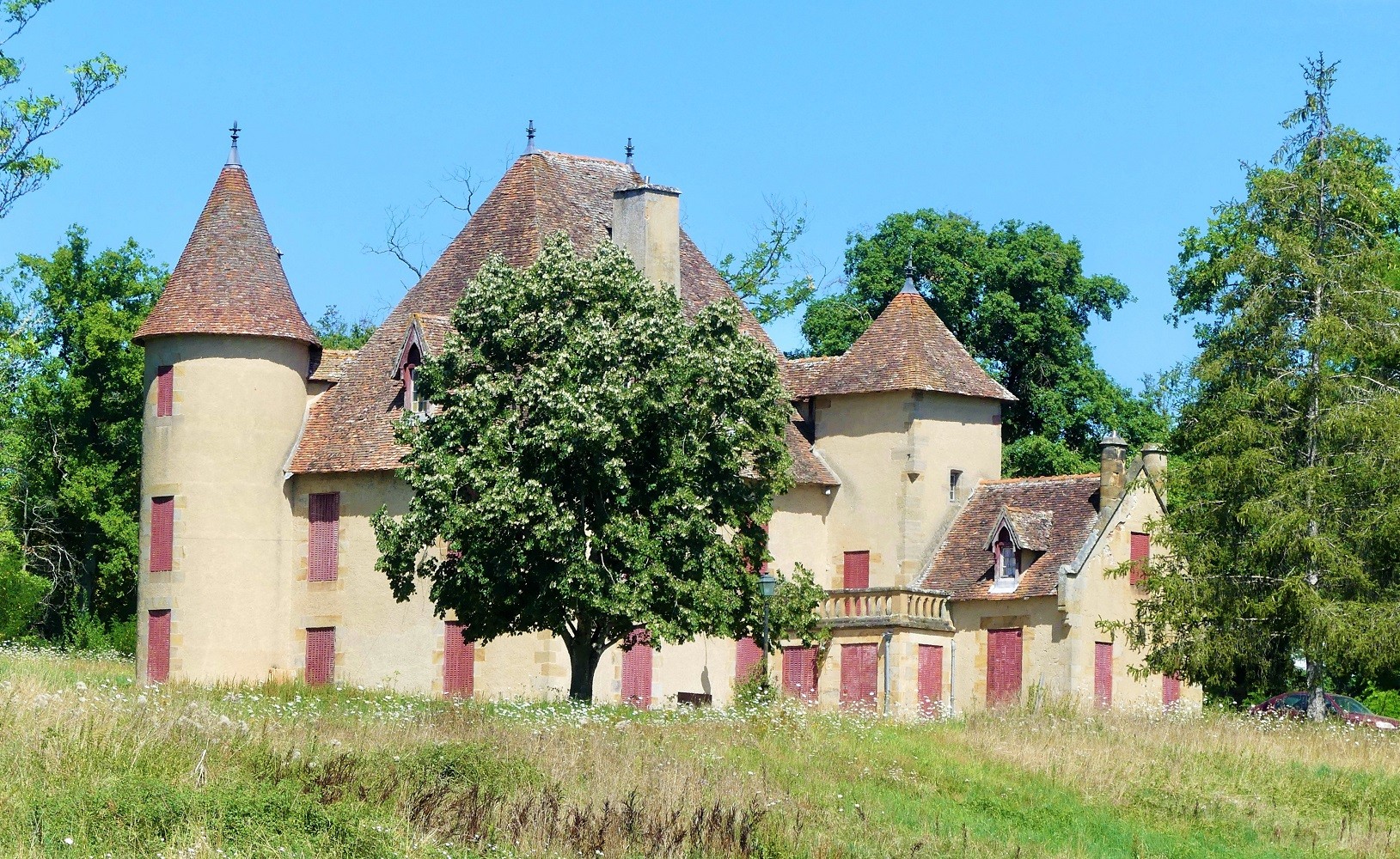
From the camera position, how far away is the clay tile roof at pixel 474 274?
38.8m

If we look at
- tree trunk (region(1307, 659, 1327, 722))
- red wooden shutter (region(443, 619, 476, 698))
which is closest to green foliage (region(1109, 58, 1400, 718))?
tree trunk (region(1307, 659, 1327, 722))

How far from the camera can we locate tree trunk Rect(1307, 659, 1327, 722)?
3444 cm

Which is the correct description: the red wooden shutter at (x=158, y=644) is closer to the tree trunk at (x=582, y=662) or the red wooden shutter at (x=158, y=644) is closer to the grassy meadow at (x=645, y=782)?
the grassy meadow at (x=645, y=782)

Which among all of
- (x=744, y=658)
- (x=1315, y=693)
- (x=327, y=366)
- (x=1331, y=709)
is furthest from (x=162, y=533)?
(x=1331, y=709)

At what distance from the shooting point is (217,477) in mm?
38719

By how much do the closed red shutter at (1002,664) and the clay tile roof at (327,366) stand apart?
1464cm

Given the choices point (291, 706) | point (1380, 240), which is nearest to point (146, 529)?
point (291, 706)

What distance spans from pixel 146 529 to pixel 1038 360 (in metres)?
25.9

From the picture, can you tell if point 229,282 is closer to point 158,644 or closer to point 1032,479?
point 158,644

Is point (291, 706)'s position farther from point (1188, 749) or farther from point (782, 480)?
point (1188, 749)

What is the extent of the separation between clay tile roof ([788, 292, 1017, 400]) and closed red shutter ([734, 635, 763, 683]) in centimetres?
634

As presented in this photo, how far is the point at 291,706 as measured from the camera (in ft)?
89.7

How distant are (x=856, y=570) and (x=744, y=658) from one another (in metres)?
3.97

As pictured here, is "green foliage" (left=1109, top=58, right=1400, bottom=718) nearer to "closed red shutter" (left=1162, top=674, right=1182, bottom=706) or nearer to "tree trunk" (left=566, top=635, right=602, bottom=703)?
"closed red shutter" (left=1162, top=674, right=1182, bottom=706)
